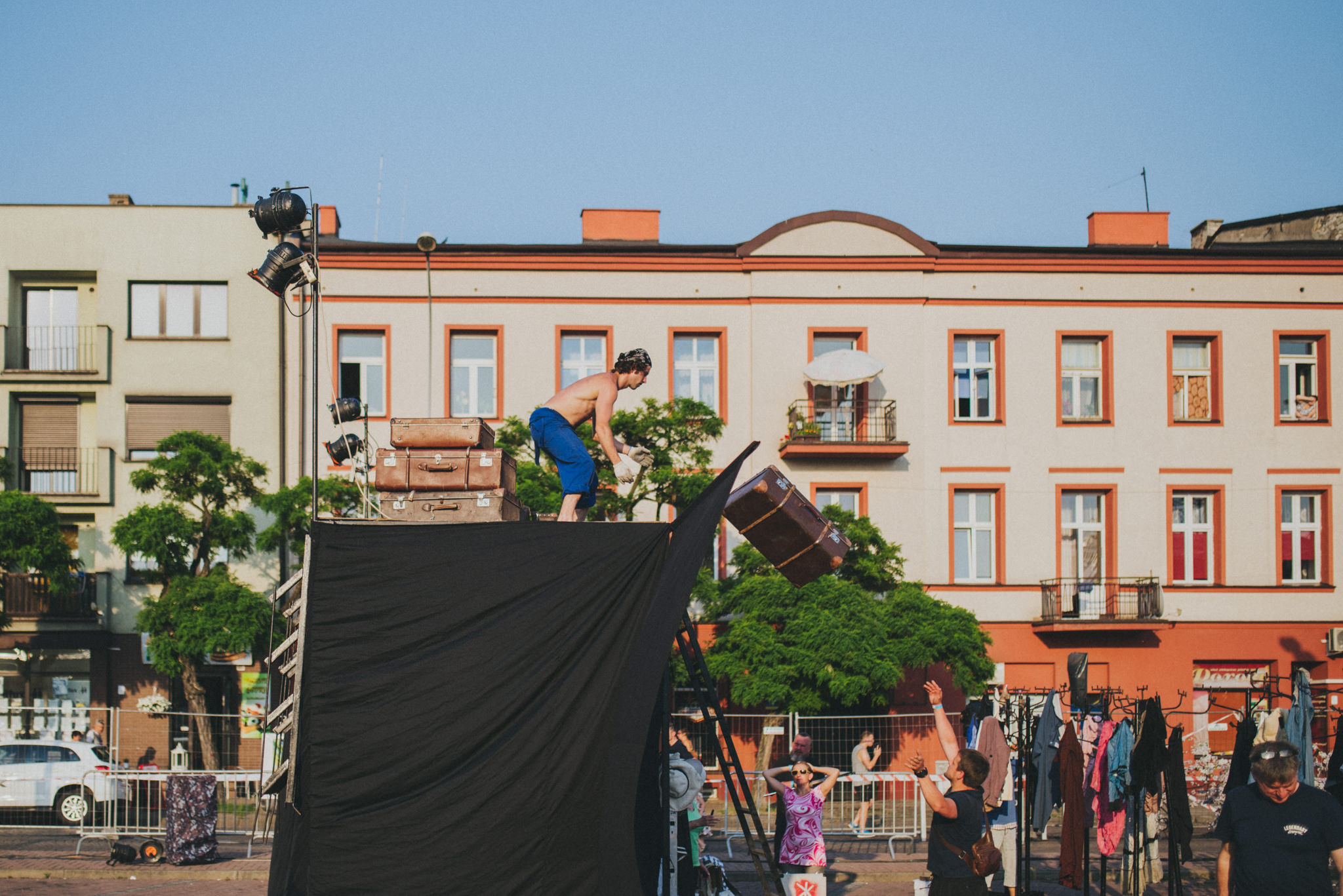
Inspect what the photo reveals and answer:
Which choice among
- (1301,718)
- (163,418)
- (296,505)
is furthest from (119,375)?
(1301,718)

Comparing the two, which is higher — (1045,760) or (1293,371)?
(1293,371)

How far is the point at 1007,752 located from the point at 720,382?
16.1 m

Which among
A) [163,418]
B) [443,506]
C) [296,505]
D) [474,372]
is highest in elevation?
[474,372]

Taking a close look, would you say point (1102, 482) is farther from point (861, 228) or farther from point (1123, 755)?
point (1123, 755)

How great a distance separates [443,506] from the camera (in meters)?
8.89

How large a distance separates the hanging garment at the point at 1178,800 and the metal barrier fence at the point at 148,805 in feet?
34.4

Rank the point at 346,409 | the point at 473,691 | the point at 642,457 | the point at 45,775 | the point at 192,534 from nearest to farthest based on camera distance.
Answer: the point at 473,691, the point at 642,457, the point at 346,409, the point at 45,775, the point at 192,534

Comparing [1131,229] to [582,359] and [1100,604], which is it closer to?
[1100,604]

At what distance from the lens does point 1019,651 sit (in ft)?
87.9

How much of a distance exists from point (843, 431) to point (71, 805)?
55.2ft

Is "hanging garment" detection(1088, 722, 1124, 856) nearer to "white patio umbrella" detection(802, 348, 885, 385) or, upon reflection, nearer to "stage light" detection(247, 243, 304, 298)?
"stage light" detection(247, 243, 304, 298)

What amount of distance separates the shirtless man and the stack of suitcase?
1.41 feet

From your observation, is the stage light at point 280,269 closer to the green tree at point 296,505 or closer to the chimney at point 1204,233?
the green tree at point 296,505

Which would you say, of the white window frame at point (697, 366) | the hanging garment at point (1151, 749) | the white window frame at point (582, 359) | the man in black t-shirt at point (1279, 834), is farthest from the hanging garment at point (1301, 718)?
the white window frame at point (582, 359)
